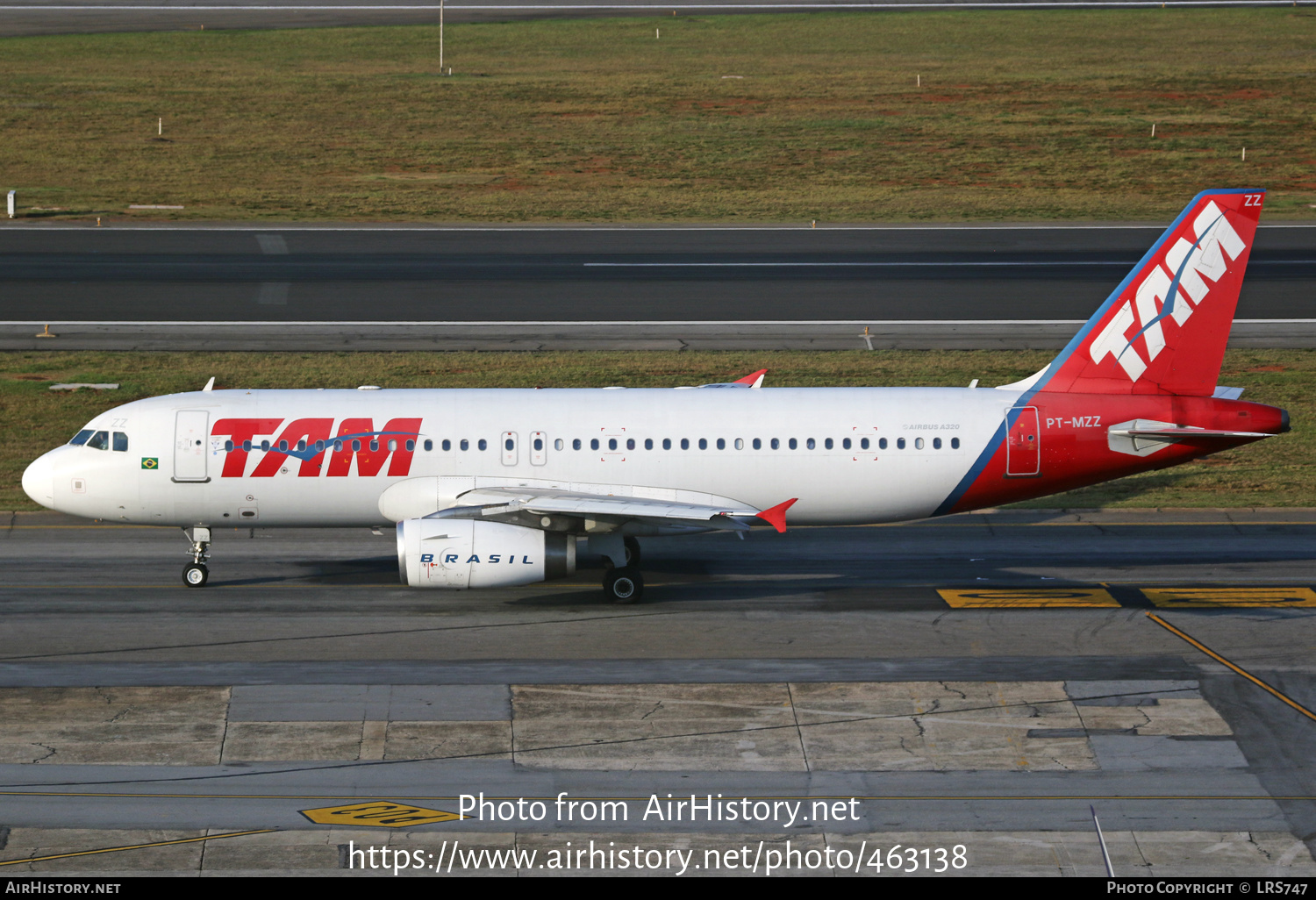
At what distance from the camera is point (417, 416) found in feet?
93.0

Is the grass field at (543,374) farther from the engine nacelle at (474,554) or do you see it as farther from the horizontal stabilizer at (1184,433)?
the engine nacelle at (474,554)

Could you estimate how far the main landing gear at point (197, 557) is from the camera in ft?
94.9

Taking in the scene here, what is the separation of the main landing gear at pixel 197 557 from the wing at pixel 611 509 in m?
5.24

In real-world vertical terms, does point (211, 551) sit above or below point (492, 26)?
below

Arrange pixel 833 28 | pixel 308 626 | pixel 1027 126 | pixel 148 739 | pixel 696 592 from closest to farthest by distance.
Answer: pixel 148 739, pixel 308 626, pixel 696 592, pixel 1027 126, pixel 833 28

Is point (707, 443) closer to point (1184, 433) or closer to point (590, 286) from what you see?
point (1184, 433)

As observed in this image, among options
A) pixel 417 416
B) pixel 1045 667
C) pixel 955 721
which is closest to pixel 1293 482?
pixel 1045 667

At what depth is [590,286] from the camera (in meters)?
54.2

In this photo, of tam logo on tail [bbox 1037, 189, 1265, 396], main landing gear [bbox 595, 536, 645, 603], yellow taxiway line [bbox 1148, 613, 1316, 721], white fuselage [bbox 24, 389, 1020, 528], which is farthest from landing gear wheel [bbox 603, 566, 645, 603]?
yellow taxiway line [bbox 1148, 613, 1316, 721]

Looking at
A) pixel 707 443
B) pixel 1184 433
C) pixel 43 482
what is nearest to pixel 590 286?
pixel 707 443

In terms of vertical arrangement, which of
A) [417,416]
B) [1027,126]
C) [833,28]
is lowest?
[417,416]

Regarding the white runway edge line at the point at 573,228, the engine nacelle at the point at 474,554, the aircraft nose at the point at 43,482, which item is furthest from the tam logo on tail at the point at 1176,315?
the white runway edge line at the point at 573,228

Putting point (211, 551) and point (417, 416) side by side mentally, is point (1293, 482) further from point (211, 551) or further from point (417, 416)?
point (211, 551)

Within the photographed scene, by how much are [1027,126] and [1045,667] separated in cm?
6027
